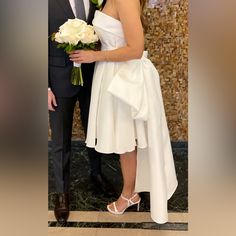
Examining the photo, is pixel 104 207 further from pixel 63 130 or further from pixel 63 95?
pixel 63 95

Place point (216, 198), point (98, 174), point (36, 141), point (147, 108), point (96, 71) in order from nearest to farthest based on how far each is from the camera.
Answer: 1. point (36, 141)
2. point (216, 198)
3. point (147, 108)
4. point (96, 71)
5. point (98, 174)

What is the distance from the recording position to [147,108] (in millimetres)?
1831

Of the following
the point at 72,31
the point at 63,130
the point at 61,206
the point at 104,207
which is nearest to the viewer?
the point at 72,31

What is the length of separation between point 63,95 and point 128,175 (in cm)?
55

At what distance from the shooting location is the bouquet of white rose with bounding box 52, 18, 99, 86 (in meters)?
1.78

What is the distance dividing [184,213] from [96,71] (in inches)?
35.5

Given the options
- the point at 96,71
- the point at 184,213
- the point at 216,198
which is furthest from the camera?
the point at 184,213

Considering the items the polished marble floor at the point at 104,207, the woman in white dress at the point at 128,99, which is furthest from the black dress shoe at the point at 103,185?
the woman in white dress at the point at 128,99

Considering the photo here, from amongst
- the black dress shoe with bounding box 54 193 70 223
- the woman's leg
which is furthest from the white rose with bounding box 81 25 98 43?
the black dress shoe with bounding box 54 193 70 223

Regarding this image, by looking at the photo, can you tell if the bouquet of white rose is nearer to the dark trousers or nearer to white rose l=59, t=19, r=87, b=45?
white rose l=59, t=19, r=87, b=45

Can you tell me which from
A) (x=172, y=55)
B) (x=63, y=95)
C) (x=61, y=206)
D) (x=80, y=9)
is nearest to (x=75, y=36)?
(x=80, y=9)

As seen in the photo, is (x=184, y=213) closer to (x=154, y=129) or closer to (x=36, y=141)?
(x=154, y=129)

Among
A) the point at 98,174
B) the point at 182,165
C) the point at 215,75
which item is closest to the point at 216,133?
the point at 215,75

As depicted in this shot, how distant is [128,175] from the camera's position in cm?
216
